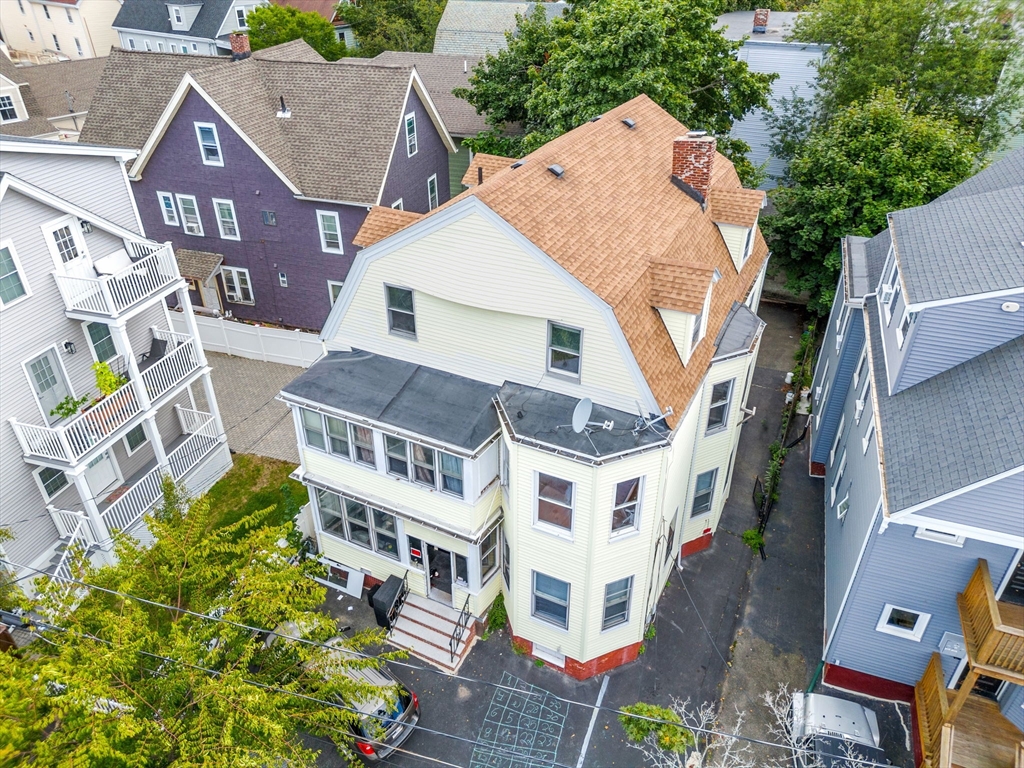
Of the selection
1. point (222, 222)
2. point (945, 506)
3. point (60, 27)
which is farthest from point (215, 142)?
point (60, 27)

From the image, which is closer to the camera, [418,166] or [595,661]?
[595,661]

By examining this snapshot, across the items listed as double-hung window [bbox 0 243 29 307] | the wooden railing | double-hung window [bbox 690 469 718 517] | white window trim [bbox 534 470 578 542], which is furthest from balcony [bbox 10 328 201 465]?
the wooden railing

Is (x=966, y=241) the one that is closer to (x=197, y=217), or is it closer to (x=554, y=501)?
(x=554, y=501)

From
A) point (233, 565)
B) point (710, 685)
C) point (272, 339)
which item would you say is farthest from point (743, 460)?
point (272, 339)

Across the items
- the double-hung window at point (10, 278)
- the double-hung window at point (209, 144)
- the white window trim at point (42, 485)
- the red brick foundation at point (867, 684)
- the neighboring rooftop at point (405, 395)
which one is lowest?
the red brick foundation at point (867, 684)

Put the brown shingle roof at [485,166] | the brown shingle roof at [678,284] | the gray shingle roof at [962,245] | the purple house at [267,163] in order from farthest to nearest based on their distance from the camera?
the purple house at [267,163] < the brown shingle roof at [485,166] < the brown shingle roof at [678,284] < the gray shingle roof at [962,245]

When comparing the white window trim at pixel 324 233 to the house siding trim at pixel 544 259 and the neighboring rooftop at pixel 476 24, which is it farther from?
the neighboring rooftop at pixel 476 24

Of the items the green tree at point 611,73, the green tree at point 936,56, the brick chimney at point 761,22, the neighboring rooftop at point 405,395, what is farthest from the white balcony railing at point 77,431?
the brick chimney at point 761,22
